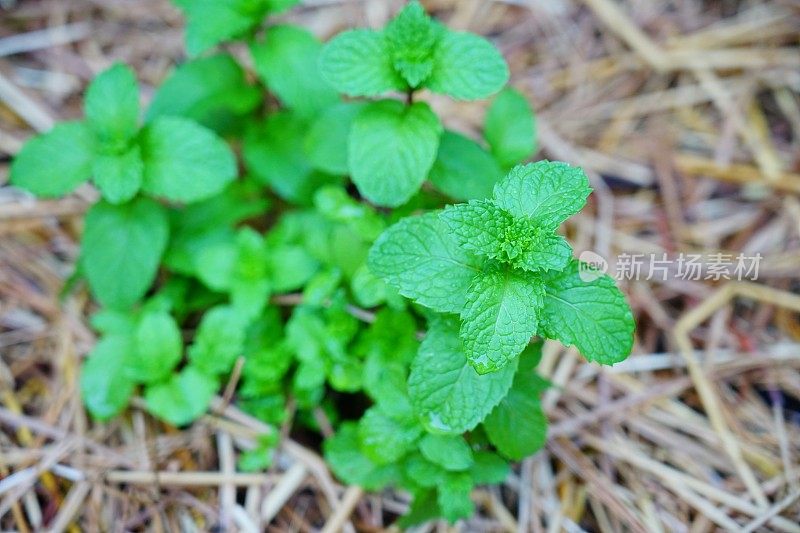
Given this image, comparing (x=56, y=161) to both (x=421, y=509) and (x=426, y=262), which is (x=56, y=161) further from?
(x=421, y=509)

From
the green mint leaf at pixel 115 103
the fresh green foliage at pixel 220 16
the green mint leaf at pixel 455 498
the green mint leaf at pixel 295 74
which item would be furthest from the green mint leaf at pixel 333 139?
the green mint leaf at pixel 455 498

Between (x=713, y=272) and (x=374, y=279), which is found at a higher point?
(x=374, y=279)

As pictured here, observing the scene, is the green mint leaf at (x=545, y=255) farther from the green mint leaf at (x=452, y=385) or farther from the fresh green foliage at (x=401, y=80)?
the fresh green foliage at (x=401, y=80)

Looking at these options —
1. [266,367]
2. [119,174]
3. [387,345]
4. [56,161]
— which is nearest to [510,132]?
[387,345]

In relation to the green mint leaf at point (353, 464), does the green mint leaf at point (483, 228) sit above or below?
above

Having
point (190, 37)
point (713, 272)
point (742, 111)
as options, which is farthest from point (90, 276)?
point (742, 111)

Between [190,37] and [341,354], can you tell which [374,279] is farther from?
[190,37]

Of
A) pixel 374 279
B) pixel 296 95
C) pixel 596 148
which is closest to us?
pixel 374 279
